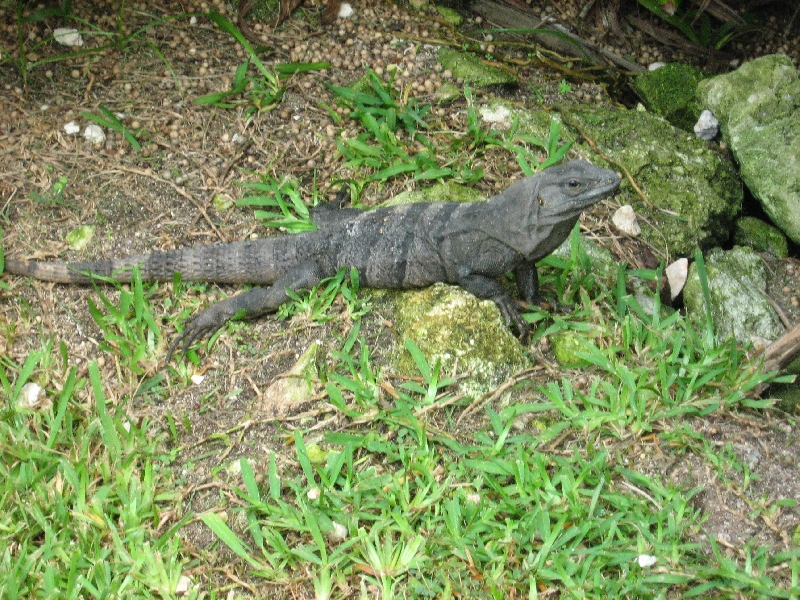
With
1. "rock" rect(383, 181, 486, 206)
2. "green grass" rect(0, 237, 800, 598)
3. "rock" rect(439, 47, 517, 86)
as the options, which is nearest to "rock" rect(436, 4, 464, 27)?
"rock" rect(439, 47, 517, 86)

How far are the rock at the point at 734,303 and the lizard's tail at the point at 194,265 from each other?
7.08 feet

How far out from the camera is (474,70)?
16.8ft

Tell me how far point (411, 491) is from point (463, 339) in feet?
2.65

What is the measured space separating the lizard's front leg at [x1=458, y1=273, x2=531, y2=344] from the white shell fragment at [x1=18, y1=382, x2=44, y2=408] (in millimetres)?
2065

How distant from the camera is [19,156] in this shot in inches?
176

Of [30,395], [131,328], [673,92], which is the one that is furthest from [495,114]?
[30,395]

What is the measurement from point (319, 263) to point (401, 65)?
6.12 feet

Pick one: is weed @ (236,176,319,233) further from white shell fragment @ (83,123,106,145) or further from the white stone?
the white stone

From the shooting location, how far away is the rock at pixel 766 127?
449cm

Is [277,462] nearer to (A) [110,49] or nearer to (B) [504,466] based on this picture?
(B) [504,466]

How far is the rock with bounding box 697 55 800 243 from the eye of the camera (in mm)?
4488

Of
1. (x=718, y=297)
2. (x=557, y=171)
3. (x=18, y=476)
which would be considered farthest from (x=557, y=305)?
(x=18, y=476)

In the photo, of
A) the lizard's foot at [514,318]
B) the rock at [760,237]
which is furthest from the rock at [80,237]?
the rock at [760,237]

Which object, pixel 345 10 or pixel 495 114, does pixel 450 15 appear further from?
pixel 495 114
